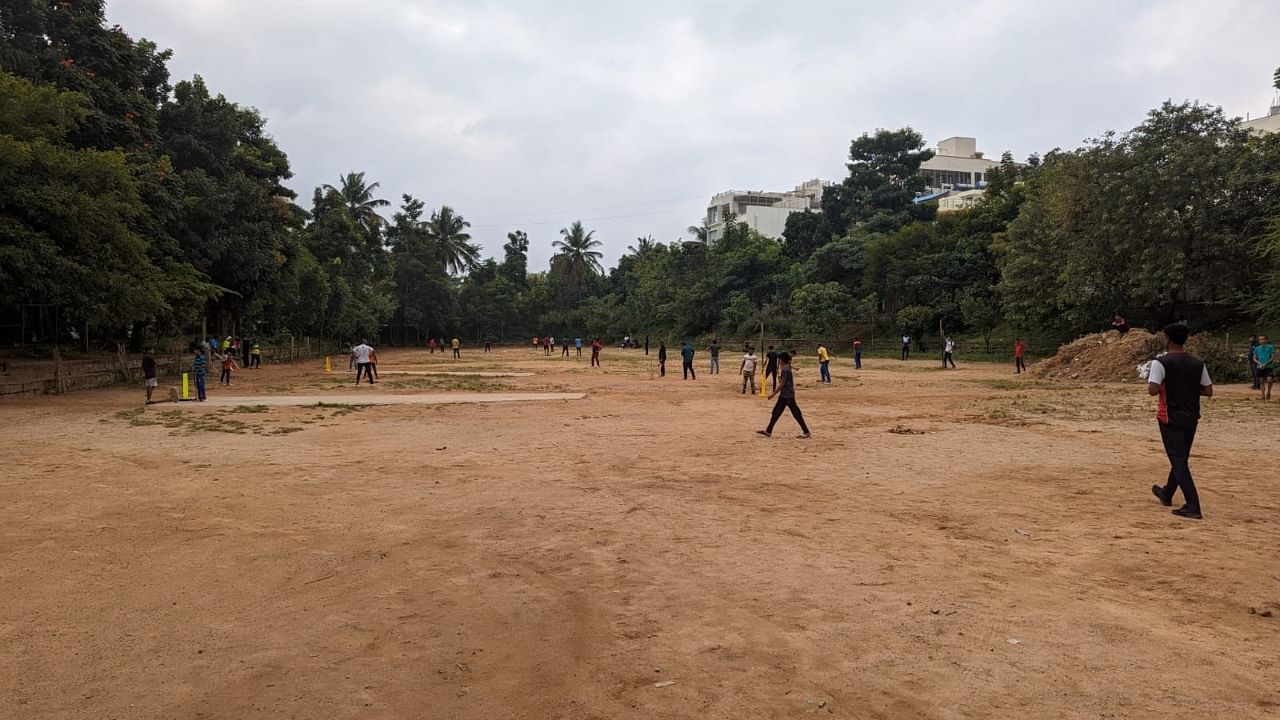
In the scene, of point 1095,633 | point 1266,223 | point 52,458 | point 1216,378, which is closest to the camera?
point 1095,633

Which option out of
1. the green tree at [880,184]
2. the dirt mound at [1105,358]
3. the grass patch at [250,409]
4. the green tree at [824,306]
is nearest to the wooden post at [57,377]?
the grass patch at [250,409]

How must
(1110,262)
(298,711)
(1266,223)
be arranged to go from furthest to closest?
(1110,262) → (1266,223) → (298,711)

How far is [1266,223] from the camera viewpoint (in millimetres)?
26188

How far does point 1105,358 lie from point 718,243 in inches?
1752

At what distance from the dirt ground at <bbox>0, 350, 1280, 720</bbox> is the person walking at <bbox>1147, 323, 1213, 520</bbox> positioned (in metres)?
0.37

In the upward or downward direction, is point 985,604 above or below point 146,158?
below

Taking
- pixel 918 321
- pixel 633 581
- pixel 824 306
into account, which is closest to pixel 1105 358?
pixel 918 321

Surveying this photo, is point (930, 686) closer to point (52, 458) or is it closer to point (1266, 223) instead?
point (52, 458)

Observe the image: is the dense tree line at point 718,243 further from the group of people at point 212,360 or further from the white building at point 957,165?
the white building at point 957,165

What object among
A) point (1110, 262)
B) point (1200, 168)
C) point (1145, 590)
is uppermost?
point (1200, 168)

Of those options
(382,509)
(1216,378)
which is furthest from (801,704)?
(1216,378)

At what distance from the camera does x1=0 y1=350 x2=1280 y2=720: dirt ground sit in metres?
3.46

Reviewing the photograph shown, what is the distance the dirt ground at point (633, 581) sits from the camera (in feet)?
11.4

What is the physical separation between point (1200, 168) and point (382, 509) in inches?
1257
